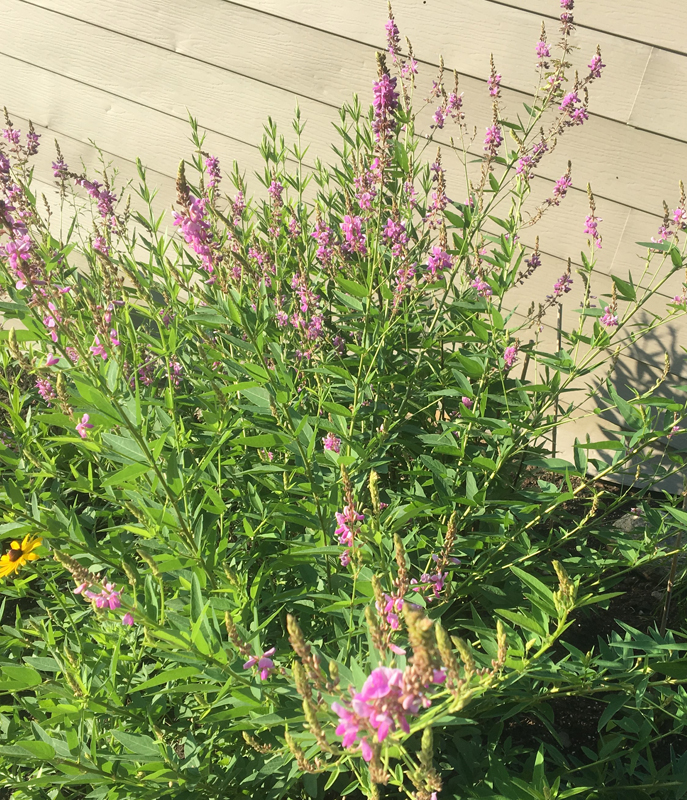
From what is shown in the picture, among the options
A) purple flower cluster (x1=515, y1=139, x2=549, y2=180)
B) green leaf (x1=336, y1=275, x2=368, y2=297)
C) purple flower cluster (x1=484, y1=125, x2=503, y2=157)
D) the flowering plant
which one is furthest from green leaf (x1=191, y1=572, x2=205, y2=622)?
purple flower cluster (x1=484, y1=125, x2=503, y2=157)

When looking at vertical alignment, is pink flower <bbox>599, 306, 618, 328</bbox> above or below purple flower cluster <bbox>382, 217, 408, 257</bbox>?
below

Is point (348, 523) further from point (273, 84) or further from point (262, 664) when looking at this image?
point (273, 84)

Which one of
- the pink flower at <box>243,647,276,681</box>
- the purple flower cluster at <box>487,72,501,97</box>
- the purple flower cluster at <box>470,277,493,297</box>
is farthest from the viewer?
the purple flower cluster at <box>487,72,501,97</box>

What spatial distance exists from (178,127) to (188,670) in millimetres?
3257

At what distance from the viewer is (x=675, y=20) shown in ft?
8.30

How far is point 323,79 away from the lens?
3168mm

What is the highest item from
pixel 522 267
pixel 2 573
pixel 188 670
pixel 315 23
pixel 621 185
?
pixel 315 23

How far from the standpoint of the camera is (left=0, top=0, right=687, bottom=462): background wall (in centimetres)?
268

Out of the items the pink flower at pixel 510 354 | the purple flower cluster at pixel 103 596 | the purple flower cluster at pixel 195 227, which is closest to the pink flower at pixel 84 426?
the purple flower cluster at pixel 103 596

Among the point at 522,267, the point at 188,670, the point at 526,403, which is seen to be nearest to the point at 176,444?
the point at 188,670

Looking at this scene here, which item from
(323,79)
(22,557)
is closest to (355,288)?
(22,557)

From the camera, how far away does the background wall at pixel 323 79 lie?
8.79 feet

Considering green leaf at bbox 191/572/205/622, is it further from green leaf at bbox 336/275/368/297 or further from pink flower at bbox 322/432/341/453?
green leaf at bbox 336/275/368/297

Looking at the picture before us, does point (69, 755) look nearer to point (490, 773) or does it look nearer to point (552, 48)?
point (490, 773)
